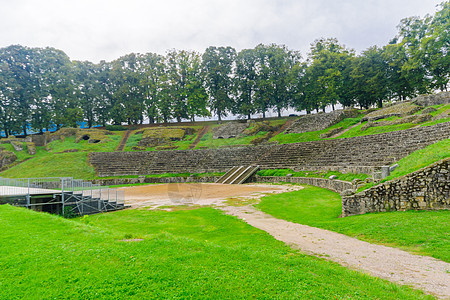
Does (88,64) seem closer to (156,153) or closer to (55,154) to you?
(55,154)

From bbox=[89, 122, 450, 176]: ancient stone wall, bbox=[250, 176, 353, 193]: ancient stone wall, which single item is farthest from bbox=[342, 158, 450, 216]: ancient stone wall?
bbox=[89, 122, 450, 176]: ancient stone wall

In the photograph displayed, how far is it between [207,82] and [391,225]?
186 ft

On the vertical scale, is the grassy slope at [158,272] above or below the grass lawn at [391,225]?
above

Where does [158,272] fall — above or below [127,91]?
below

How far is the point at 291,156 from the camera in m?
29.7

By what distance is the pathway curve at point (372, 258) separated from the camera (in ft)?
14.7

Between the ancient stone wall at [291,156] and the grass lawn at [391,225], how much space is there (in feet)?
28.6

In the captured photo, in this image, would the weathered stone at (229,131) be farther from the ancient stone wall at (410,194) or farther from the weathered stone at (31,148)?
the ancient stone wall at (410,194)

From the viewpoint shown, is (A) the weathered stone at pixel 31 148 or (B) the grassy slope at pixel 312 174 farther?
(A) the weathered stone at pixel 31 148

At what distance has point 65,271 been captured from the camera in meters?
4.12

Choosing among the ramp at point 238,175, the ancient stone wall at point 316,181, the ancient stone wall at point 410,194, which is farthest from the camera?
the ramp at point 238,175

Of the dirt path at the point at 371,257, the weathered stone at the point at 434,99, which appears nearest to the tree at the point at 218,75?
the weathered stone at the point at 434,99

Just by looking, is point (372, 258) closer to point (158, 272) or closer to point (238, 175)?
point (158, 272)

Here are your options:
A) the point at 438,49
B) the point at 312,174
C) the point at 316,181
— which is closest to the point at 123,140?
the point at 312,174
